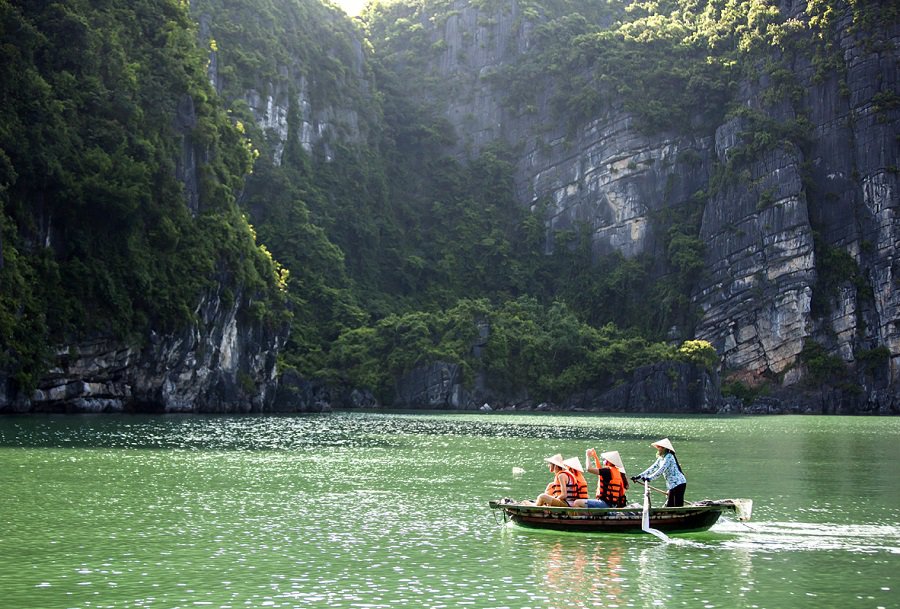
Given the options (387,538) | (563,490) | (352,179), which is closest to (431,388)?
(352,179)

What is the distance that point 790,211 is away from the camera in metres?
115

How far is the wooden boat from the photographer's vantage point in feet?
66.5

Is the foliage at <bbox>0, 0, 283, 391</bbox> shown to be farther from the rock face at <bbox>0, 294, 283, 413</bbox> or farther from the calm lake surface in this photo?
the calm lake surface

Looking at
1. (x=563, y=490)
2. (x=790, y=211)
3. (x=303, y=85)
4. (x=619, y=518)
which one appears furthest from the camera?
(x=303, y=85)

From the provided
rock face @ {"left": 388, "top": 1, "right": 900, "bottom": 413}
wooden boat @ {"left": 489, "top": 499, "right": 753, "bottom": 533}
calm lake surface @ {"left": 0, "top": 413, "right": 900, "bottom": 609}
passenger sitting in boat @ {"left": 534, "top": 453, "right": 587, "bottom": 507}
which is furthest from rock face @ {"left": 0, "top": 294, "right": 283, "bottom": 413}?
rock face @ {"left": 388, "top": 1, "right": 900, "bottom": 413}

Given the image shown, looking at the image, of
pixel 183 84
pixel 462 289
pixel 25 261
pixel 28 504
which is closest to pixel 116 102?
pixel 183 84

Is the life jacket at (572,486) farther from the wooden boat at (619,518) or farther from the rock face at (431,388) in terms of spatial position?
the rock face at (431,388)

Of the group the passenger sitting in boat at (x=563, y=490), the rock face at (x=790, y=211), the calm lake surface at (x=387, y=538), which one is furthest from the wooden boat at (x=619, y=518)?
the rock face at (x=790, y=211)

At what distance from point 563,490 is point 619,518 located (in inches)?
55.7

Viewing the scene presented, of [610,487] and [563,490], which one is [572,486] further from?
[610,487]

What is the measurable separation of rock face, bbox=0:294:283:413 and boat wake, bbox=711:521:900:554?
1825 inches

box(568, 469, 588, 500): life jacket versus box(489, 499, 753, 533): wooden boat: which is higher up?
box(568, 469, 588, 500): life jacket

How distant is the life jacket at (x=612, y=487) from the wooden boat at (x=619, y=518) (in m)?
0.63

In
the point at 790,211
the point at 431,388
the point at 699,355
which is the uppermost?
the point at 790,211
